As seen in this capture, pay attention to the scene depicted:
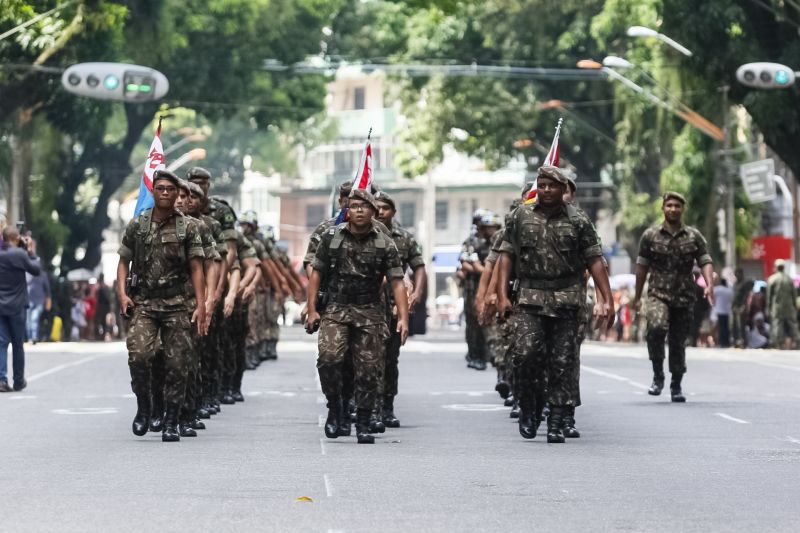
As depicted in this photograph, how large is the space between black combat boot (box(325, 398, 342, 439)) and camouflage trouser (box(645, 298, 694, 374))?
5.15m

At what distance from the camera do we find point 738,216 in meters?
49.2

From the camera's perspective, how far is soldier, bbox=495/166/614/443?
1434cm

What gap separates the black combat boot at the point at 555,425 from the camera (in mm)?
14320

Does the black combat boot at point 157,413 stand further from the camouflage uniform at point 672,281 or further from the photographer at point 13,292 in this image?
the photographer at point 13,292

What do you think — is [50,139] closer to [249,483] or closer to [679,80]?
[679,80]

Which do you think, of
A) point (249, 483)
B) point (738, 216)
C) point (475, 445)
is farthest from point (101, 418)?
point (738, 216)

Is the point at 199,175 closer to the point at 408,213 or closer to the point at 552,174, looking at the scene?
the point at 552,174

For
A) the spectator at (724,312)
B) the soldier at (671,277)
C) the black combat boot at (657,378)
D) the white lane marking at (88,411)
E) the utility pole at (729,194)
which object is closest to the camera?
the white lane marking at (88,411)

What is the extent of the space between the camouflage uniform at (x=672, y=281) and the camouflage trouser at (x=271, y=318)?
10.7 meters

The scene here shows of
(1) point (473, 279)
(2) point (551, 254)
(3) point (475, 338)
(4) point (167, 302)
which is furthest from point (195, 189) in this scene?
(3) point (475, 338)

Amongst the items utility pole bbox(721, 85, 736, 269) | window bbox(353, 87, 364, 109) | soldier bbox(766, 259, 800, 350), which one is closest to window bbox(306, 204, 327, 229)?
window bbox(353, 87, 364, 109)

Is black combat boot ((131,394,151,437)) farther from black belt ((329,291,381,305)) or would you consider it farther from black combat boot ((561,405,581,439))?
black combat boot ((561,405,581,439))

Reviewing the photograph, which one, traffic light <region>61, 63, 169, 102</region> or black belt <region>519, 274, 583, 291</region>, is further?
traffic light <region>61, 63, 169, 102</region>

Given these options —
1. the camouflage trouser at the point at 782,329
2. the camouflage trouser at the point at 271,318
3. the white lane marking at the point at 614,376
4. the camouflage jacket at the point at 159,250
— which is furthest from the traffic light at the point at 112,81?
the camouflage jacket at the point at 159,250
